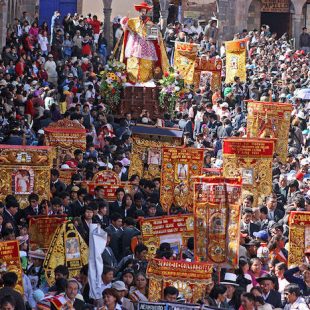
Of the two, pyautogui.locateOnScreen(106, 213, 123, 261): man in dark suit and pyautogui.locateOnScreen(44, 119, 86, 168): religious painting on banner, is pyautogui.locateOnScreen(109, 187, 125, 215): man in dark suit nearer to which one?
pyautogui.locateOnScreen(106, 213, 123, 261): man in dark suit

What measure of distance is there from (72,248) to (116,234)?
2.03 m

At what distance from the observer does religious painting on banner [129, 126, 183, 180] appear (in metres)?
26.5

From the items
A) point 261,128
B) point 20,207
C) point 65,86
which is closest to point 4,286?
point 20,207

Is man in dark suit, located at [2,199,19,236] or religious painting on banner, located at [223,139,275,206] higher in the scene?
religious painting on banner, located at [223,139,275,206]

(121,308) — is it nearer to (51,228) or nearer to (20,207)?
(51,228)

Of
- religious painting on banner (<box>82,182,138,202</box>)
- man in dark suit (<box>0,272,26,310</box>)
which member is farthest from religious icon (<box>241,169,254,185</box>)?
man in dark suit (<box>0,272,26,310</box>)

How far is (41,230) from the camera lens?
68.3 ft

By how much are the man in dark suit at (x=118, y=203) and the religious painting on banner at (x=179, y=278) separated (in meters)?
4.77

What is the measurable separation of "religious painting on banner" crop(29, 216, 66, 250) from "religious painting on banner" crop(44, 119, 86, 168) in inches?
227

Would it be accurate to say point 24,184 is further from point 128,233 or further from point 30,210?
point 128,233

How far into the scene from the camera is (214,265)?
20.6 meters

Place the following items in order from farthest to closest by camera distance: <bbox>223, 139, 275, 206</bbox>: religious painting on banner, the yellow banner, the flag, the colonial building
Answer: the colonial building, the yellow banner, <bbox>223, 139, 275, 206</bbox>: religious painting on banner, the flag

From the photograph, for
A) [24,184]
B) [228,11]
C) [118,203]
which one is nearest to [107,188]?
[118,203]

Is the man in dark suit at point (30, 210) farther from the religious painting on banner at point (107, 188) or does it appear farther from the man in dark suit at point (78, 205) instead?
the religious painting on banner at point (107, 188)
